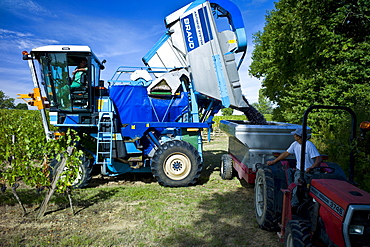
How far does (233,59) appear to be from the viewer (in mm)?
6570

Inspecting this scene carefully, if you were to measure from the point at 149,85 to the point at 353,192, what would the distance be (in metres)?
5.62

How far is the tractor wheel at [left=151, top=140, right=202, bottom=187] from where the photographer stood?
6383mm

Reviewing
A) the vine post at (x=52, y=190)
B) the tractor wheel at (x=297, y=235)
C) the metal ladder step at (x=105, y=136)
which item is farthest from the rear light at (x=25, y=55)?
the tractor wheel at (x=297, y=235)

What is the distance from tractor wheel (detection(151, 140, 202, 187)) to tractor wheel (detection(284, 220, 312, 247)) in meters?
3.75

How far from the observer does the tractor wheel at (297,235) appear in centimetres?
256

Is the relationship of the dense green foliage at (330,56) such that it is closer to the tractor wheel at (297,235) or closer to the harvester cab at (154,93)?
the harvester cab at (154,93)

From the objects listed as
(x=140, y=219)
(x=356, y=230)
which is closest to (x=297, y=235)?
(x=356, y=230)

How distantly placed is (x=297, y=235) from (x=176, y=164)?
4094 millimetres

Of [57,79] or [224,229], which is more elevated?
[57,79]

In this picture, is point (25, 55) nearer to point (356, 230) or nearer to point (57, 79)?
point (57, 79)

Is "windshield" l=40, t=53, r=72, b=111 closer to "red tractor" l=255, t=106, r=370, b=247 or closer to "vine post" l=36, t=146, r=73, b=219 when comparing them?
"vine post" l=36, t=146, r=73, b=219

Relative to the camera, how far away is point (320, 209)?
2676 millimetres

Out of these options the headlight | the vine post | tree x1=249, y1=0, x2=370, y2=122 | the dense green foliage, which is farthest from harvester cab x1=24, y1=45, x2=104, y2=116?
tree x1=249, y1=0, x2=370, y2=122

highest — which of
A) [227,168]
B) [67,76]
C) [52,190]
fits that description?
[67,76]
